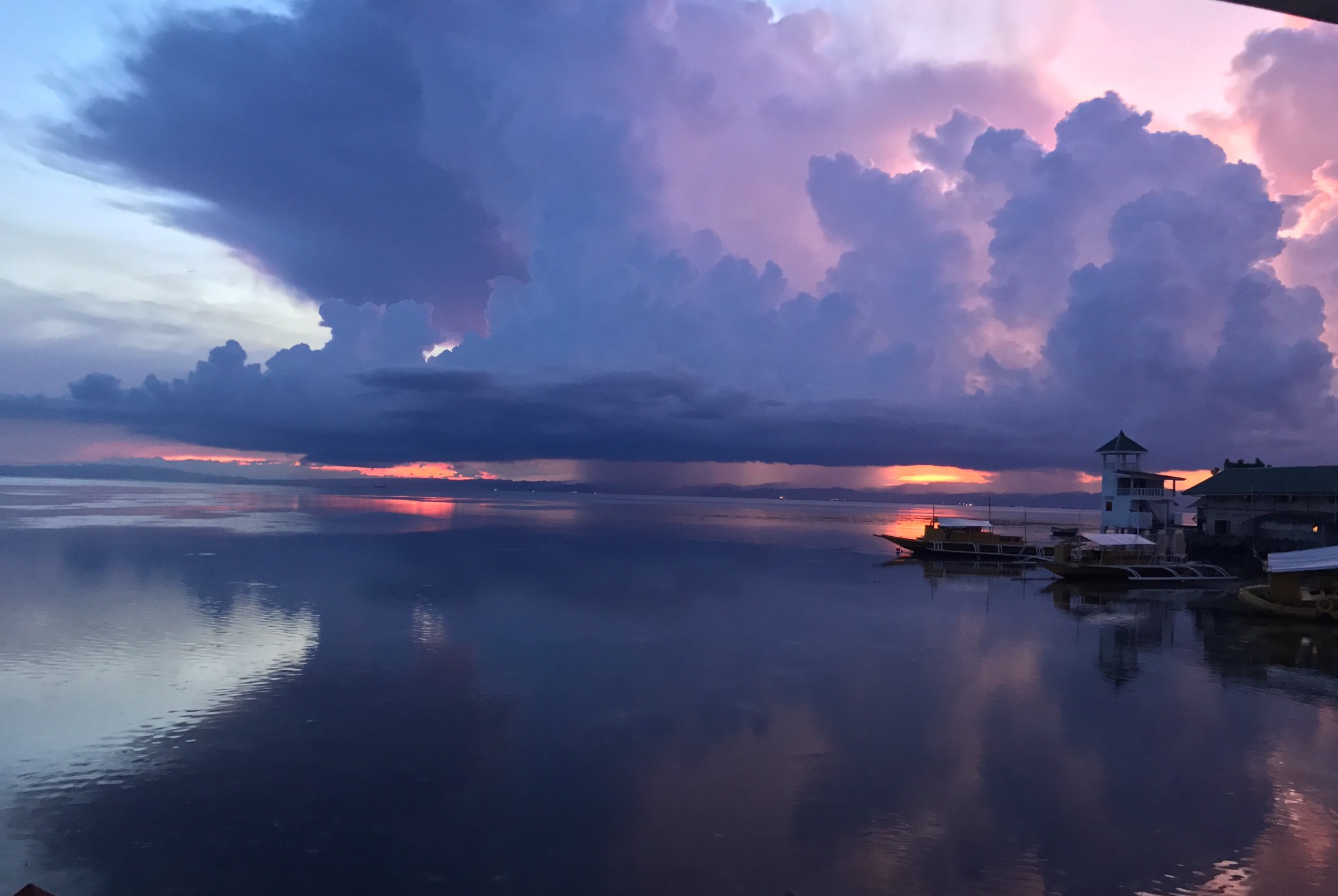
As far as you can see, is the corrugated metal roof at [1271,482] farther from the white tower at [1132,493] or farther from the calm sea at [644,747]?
the calm sea at [644,747]

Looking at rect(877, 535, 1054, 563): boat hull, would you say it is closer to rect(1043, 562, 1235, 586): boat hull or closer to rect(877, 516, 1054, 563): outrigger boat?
rect(877, 516, 1054, 563): outrigger boat

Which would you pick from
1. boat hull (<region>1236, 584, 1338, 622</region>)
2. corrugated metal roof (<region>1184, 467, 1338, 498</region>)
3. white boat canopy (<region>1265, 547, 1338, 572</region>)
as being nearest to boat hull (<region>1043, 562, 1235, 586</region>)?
corrugated metal roof (<region>1184, 467, 1338, 498</region>)

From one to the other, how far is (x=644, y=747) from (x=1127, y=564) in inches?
2178

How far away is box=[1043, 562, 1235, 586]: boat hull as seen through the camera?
194 ft

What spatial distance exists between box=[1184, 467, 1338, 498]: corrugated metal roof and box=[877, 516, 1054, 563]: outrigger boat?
16.7 m

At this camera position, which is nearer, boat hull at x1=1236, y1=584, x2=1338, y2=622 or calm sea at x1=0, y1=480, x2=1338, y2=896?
calm sea at x1=0, y1=480, x2=1338, y2=896

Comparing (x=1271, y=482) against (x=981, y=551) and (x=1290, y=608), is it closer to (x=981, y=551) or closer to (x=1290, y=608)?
(x=981, y=551)

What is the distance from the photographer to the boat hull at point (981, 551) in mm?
79188

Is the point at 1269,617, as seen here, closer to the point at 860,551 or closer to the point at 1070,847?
the point at 1070,847

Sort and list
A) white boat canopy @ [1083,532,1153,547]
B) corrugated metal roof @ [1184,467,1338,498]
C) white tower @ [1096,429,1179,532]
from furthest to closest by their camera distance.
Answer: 1. white tower @ [1096,429,1179,532]
2. corrugated metal roof @ [1184,467,1338,498]
3. white boat canopy @ [1083,532,1153,547]

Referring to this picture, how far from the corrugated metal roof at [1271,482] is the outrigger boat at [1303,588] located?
84.5 ft

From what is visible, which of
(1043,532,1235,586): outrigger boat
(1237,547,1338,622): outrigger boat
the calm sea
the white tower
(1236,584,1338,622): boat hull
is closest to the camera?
the calm sea

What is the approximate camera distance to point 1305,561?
43.3 meters

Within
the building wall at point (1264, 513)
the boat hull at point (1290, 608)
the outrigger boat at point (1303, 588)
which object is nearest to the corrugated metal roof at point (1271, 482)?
the building wall at point (1264, 513)
